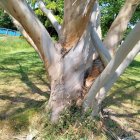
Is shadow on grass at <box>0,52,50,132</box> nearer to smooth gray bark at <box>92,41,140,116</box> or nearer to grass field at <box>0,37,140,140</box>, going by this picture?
grass field at <box>0,37,140,140</box>

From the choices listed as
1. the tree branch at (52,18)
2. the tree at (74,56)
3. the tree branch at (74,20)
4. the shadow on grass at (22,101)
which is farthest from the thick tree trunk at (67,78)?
the tree branch at (52,18)

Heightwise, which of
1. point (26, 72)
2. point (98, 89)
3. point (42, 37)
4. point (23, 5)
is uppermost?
point (23, 5)

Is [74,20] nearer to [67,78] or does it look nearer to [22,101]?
[67,78]

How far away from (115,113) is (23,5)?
295 cm

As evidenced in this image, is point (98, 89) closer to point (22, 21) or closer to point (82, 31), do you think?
point (82, 31)

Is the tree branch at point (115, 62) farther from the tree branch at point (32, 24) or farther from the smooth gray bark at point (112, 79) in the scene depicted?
the tree branch at point (32, 24)

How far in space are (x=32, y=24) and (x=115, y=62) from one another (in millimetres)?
1302

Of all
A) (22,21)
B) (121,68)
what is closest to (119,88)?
(121,68)

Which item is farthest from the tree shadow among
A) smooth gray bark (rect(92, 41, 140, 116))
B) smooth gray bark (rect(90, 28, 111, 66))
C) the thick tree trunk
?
smooth gray bark (rect(90, 28, 111, 66))

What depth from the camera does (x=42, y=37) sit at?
5363mm

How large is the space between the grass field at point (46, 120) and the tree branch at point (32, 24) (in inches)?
36.1

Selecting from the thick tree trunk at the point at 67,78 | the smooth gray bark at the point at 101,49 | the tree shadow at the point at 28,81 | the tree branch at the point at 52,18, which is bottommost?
the tree shadow at the point at 28,81

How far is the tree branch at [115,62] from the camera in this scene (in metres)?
4.10

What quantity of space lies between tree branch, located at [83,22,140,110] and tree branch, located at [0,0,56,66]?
0.79 m
